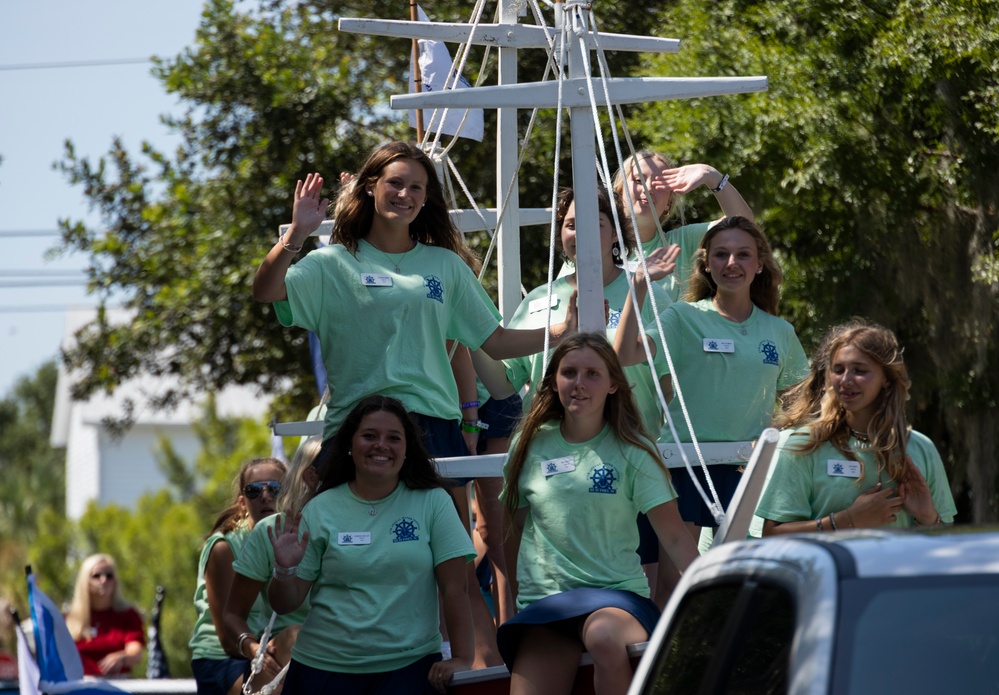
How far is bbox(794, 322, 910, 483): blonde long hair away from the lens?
4.97 m

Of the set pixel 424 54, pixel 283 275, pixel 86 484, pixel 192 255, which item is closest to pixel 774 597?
pixel 283 275

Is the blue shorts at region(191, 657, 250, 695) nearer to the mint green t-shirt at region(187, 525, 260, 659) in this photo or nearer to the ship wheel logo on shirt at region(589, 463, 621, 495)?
the mint green t-shirt at region(187, 525, 260, 659)

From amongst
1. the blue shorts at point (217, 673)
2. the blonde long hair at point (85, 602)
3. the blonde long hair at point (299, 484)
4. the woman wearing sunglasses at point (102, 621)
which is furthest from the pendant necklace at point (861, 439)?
the blonde long hair at point (85, 602)

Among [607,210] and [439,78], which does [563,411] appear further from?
[439,78]

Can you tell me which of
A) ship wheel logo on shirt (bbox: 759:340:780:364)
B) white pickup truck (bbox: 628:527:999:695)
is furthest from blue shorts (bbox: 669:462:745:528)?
white pickup truck (bbox: 628:527:999:695)

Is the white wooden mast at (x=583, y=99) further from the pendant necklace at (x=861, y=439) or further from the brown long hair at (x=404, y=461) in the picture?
the pendant necklace at (x=861, y=439)

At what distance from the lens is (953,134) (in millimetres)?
8766

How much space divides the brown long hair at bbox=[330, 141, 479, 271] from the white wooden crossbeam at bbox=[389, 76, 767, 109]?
0.20 meters

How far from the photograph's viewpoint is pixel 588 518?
4.76 metres

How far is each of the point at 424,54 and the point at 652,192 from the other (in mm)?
2856

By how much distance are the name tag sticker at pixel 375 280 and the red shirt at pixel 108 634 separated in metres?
4.97

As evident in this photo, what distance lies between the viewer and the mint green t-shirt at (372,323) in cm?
544

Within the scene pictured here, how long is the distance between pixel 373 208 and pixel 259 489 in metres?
1.58

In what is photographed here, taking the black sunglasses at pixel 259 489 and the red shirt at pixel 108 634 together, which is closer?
the black sunglasses at pixel 259 489
